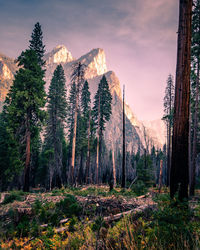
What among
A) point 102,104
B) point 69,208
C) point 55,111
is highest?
point 102,104

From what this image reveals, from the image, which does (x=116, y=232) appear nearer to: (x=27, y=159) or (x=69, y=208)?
(x=69, y=208)

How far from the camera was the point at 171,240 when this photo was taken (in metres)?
3.04

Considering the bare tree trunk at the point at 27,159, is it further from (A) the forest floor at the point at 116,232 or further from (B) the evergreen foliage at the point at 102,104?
(B) the evergreen foliage at the point at 102,104

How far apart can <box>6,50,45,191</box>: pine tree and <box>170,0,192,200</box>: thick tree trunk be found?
14.6 m

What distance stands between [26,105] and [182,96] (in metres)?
15.0

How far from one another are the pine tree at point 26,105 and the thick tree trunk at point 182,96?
48.1 feet

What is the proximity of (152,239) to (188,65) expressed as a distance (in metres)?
5.03

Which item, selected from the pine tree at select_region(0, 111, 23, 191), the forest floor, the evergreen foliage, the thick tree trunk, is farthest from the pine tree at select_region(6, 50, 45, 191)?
the thick tree trunk

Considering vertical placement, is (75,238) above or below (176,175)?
below

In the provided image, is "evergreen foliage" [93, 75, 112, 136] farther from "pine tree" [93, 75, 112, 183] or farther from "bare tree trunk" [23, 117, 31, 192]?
"bare tree trunk" [23, 117, 31, 192]

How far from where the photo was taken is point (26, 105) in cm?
1623

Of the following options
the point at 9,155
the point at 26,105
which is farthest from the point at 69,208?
the point at 9,155

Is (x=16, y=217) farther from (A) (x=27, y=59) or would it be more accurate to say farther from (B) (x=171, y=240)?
(A) (x=27, y=59)

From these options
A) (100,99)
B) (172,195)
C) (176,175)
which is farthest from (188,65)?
(100,99)
